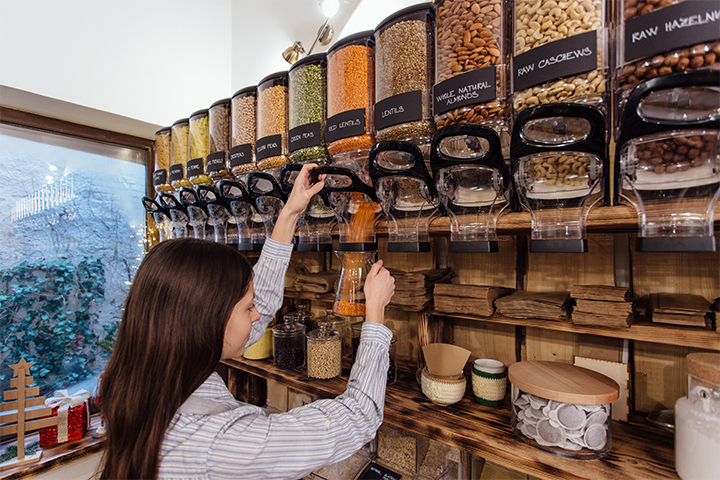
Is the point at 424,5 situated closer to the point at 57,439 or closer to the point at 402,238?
the point at 402,238

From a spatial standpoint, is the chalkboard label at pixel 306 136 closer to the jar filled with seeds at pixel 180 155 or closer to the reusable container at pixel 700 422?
the jar filled with seeds at pixel 180 155

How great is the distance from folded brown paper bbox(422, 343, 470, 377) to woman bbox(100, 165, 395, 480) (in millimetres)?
244

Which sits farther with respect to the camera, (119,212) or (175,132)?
(119,212)

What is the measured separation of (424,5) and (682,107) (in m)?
0.56

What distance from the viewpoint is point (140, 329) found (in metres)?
A: 0.81

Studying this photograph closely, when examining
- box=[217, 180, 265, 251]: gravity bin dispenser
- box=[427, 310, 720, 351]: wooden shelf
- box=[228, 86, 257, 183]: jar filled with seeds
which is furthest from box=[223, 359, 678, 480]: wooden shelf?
box=[228, 86, 257, 183]: jar filled with seeds

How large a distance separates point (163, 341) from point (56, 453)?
136cm

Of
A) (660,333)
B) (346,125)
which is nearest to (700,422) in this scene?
(660,333)

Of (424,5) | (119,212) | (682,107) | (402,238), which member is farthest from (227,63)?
(682,107)

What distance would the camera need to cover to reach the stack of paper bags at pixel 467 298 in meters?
0.99

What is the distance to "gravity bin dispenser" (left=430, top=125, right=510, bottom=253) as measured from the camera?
28.1 inches

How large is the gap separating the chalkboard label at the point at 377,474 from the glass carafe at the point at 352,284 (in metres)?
0.58

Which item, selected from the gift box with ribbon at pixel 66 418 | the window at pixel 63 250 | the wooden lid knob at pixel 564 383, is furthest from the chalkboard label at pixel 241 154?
the gift box with ribbon at pixel 66 418

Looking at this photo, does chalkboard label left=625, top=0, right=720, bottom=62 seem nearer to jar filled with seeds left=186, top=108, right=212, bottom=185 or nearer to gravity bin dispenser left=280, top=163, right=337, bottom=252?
gravity bin dispenser left=280, top=163, right=337, bottom=252
